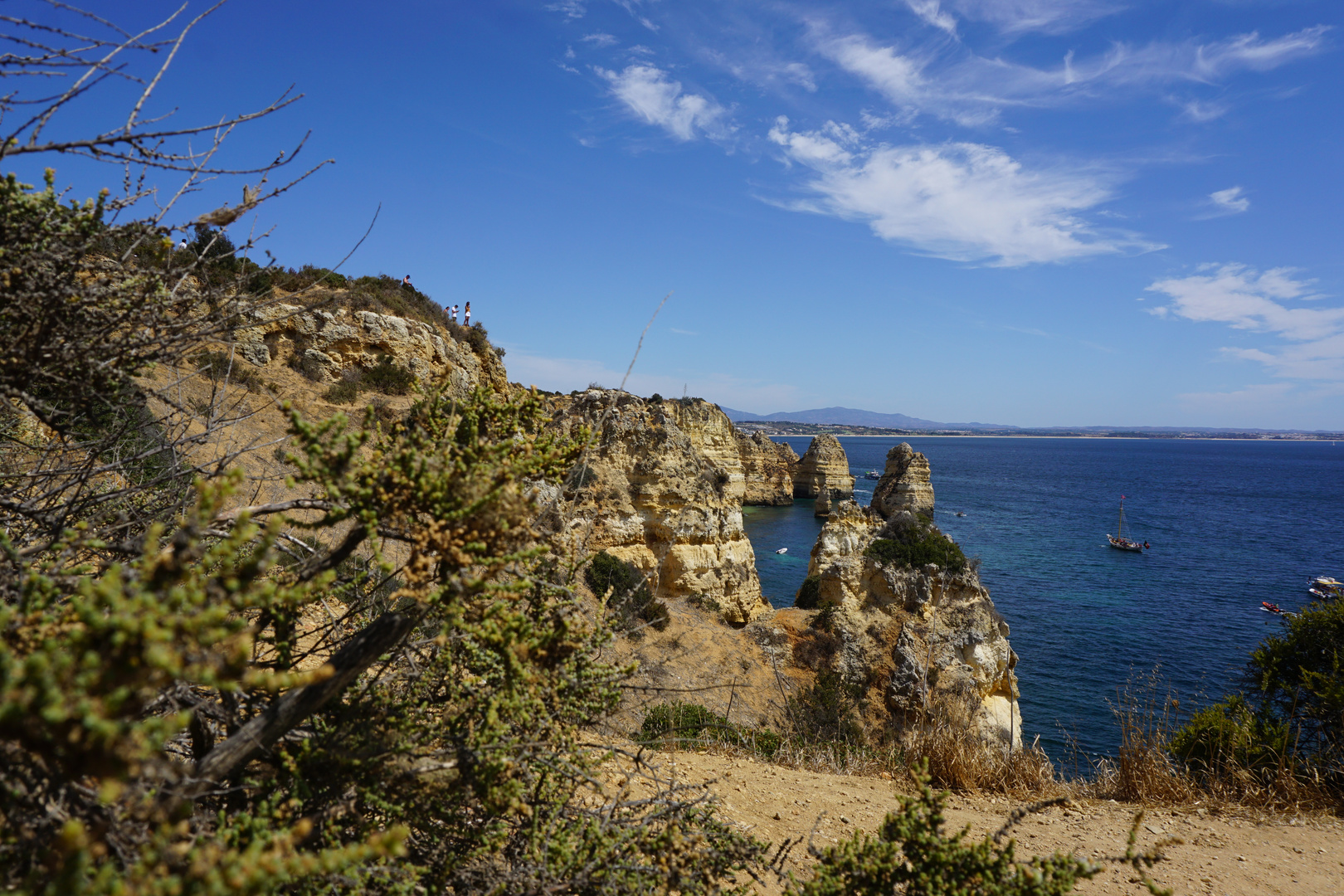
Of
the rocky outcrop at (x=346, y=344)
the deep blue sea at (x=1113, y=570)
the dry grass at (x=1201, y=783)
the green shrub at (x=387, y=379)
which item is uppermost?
the rocky outcrop at (x=346, y=344)

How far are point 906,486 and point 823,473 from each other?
28.5 m

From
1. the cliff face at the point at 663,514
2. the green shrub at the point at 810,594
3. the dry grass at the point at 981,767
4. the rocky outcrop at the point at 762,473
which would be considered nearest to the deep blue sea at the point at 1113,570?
the dry grass at the point at 981,767

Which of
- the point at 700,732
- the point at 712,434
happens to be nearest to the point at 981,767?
the point at 700,732

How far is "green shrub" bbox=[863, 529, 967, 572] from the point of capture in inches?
799

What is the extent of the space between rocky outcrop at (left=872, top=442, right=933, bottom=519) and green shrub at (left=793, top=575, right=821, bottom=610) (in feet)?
65.6

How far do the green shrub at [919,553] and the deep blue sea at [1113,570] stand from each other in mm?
5295

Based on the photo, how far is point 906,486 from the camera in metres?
44.2

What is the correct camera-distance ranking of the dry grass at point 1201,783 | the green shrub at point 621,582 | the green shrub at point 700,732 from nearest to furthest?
1. the dry grass at point 1201,783
2. the green shrub at point 700,732
3. the green shrub at point 621,582

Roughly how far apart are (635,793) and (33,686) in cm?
534

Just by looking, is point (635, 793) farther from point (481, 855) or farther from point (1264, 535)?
point (1264, 535)

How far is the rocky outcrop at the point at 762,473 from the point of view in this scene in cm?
6988

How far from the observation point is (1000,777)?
6961 mm

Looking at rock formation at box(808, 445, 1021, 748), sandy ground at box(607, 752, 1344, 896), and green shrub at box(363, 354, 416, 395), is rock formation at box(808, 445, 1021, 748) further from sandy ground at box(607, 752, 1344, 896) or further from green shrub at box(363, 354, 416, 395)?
green shrub at box(363, 354, 416, 395)

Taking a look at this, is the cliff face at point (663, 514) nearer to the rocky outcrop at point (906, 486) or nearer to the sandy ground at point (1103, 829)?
the sandy ground at point (1103, 829)
